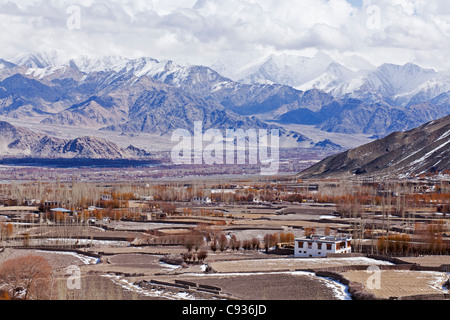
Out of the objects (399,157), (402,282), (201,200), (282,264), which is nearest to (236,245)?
(282,264)

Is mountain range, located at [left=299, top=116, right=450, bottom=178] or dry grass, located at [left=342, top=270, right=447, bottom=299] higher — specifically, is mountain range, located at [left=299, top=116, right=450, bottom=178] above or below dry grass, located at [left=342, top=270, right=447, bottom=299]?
above

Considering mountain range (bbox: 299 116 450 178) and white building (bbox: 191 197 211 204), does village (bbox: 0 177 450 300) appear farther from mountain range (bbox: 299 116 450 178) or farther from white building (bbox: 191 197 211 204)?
mountain range (bbox: 299 116 450 178)

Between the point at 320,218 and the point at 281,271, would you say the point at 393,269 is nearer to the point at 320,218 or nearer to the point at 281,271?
the point at 281,271

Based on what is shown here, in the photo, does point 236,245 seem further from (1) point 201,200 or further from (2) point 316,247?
(1) point 201,200

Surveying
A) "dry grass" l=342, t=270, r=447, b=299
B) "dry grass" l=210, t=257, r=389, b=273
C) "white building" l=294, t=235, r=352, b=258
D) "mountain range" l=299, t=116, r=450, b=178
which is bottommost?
"dry grass" l=342, t=270, r=447, b=299

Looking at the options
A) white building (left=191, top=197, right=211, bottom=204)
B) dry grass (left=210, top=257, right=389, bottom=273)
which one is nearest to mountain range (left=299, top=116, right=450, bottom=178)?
white building (left=191, top=197, right=211, bottom=204)

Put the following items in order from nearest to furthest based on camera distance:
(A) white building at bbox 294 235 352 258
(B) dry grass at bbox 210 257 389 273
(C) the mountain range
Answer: (B) dry grass at bbox 210 257 389 273 < (A) white building at bbox 294 235 352 258 < (C) the mountain range
